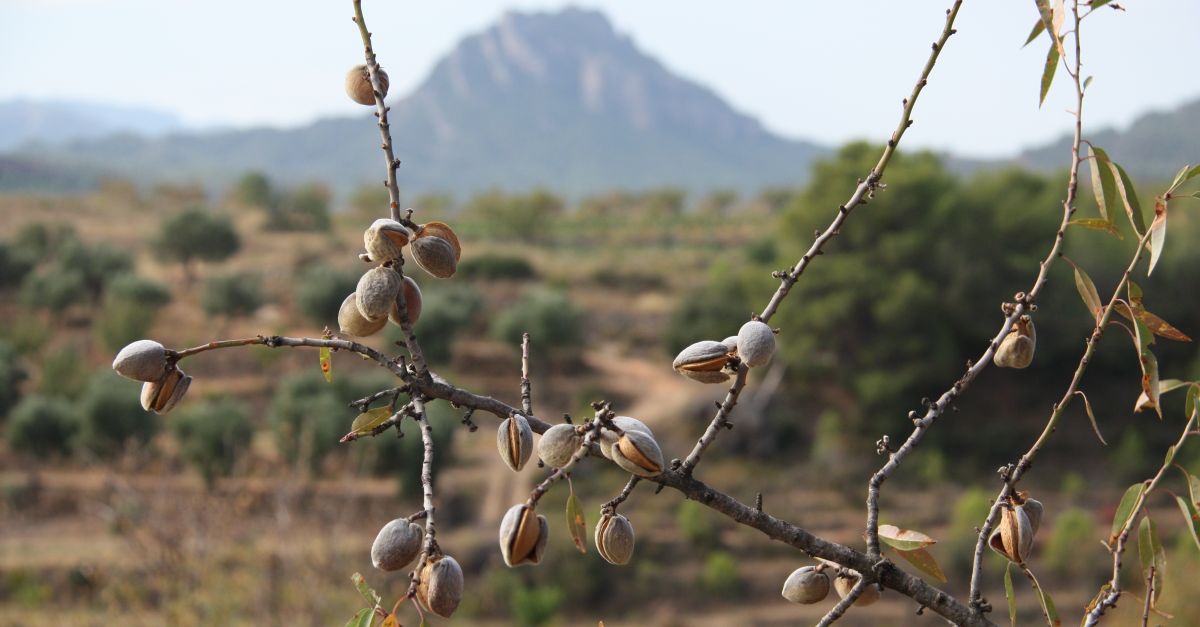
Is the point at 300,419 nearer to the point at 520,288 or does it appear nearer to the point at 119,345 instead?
the point at 119,345

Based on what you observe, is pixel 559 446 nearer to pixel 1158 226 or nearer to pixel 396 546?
pixel 396 546

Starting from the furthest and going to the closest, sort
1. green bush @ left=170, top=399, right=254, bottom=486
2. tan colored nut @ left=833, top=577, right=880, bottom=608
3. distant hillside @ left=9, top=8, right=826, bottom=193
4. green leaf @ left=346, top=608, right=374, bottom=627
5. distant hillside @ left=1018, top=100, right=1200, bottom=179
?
distant hillside @ left=9, top=8, right=826, bottom=193 < distant hillside @ left=1018, top=100, right=1200, bottom=179 < green bush @ left=170, top=399, right=254, bottom=486 < tan colored nut @ left=833, top=577, right=880, bottom=608 < green leaf @ left=346, top=608, right=374, bottom=627

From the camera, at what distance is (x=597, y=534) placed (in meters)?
0.81

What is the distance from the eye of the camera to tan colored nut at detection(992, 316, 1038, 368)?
88 centimetres

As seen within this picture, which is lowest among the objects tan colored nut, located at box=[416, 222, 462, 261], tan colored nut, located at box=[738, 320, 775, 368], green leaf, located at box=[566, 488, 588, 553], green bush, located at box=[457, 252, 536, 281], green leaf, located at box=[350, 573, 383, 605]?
green bush, located at box=[457, 252, 536, 281]

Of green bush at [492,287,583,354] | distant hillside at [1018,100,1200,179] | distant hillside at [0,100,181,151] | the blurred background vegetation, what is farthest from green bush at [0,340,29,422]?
distant hillside at [0,100,181,151]

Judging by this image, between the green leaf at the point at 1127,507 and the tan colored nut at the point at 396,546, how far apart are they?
2.12 feet

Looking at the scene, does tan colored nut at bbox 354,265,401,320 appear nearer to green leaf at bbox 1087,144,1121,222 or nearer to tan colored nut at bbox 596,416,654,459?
tan colored nut at bbox 596,416,654,459

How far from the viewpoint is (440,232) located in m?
0.82

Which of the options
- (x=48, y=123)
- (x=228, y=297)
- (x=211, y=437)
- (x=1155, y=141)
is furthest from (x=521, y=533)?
(x=48, y=123)

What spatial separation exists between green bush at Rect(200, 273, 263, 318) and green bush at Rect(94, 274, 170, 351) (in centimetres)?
85

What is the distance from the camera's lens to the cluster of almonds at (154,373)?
0.76 meters

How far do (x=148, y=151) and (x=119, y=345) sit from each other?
8541cm

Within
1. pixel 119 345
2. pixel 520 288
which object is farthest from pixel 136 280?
pixel 520 288
